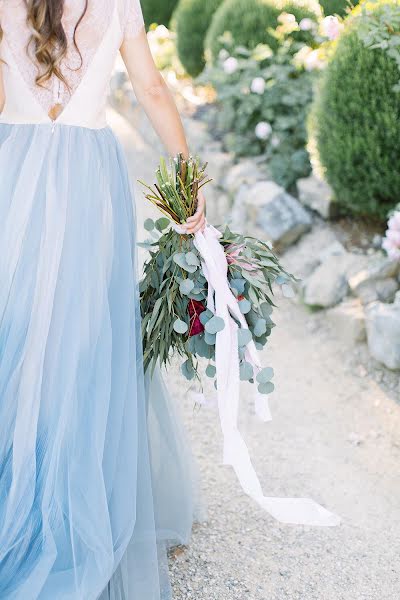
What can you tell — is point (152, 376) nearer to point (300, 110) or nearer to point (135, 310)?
point (135, 310)

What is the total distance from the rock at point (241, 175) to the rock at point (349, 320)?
151 centimetres

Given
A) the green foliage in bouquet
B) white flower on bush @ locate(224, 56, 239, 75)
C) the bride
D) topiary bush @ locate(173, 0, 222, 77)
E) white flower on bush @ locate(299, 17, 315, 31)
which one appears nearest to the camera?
the bride

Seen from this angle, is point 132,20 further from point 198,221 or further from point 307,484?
point 307,484

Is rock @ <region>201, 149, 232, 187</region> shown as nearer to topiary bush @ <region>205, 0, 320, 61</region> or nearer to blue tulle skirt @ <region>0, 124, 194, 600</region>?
topiary bush @ <region>205, 0, 320, 61</region>

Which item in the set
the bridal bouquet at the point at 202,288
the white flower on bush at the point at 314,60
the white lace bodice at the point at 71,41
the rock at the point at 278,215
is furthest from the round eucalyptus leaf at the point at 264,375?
the white flower on bush at the point at 314,60

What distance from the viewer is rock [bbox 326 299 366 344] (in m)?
4.10

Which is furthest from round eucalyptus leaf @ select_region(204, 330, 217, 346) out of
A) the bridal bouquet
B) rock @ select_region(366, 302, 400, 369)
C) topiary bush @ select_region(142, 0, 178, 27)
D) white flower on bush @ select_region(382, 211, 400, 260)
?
topiary bush @ select_region(142, 0, 178, 27)

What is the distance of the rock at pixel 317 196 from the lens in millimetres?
4996

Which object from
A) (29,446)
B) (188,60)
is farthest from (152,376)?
(188,60)

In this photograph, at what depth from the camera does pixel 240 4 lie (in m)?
6.23

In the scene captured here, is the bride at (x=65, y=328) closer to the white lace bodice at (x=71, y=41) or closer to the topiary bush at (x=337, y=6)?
the white lace bodice at (x=71, y=41)

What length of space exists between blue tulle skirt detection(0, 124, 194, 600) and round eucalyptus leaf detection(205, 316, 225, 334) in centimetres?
21

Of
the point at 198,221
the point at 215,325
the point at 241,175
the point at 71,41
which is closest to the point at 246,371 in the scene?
the point at 215,325

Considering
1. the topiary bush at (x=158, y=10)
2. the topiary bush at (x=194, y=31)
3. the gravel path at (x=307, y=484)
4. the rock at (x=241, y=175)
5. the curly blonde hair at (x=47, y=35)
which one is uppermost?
the topiary bush at (x=158, y=10)
